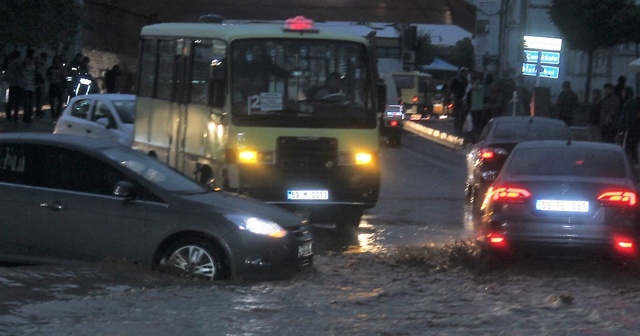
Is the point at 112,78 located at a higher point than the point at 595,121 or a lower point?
higher

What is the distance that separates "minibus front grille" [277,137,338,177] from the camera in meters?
15.8

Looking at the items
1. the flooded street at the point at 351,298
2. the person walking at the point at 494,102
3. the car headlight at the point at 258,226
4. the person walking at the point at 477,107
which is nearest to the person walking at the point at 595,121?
the person walking at the point at 494,102

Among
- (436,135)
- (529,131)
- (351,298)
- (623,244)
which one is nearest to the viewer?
(351,298)

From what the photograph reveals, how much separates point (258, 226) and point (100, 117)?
12277 mm

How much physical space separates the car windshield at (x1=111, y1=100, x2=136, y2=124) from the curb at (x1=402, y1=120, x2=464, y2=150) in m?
13.4

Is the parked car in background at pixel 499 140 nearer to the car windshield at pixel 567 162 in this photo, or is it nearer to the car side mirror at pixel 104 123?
the car windshield at pixel 567 162

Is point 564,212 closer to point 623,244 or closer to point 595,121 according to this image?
point 623,244

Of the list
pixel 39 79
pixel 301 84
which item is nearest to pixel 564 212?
pixel 301 84

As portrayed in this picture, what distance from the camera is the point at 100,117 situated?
891 inches

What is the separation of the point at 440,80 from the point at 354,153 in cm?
6945

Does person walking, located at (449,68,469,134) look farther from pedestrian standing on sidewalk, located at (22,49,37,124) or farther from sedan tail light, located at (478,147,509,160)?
sedan tail light, located at (478,147,509,160)

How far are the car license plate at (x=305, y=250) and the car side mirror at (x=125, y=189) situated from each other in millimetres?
1582

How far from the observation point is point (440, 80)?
84.8m

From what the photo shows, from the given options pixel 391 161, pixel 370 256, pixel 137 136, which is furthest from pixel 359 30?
pixel 370 256
